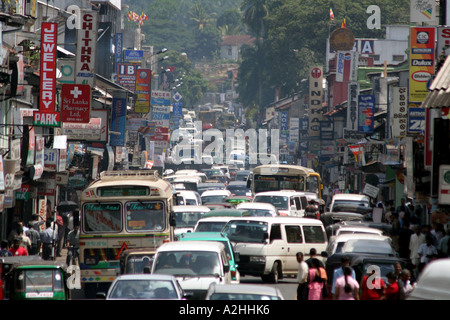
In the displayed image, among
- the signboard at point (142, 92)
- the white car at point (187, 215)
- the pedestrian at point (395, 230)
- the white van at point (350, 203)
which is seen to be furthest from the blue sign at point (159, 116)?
the pedestrian at point (395, 230)

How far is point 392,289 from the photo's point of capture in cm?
1673

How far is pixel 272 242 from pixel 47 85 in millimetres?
9215

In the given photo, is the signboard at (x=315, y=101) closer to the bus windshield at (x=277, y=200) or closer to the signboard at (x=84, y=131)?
the bus windshield at (x=277, y=200)

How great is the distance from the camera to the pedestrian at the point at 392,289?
16656mm

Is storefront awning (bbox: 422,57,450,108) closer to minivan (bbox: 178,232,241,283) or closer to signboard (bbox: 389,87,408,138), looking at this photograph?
minivan (bbox: 178,232,241,283)

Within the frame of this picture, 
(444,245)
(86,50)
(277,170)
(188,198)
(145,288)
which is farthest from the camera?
(277,170)

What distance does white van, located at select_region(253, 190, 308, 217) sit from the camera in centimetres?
3750

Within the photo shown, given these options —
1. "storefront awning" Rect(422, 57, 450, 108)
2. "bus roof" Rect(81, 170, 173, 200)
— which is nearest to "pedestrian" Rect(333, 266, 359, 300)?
"storefront awning" Rect(422, 57, 450, 108)

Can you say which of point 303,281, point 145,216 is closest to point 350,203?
point 145,216

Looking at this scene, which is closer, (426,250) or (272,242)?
(426,250)

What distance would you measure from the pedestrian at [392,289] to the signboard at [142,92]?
46667mm

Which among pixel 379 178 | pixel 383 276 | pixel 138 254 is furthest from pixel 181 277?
pixel 379 178

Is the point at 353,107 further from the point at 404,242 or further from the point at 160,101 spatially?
the point at 404,242

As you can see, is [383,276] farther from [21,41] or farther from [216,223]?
[21,41]
